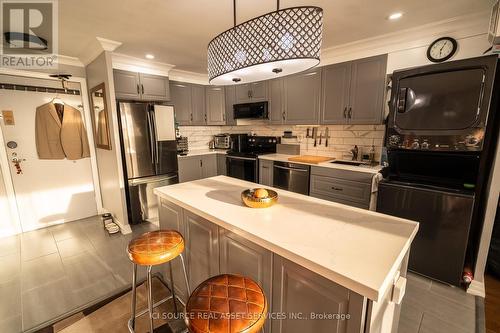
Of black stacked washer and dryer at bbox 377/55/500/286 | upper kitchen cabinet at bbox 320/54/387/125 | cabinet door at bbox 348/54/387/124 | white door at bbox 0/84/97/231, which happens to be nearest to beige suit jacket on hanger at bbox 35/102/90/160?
white door at bbox 0/84/97/231

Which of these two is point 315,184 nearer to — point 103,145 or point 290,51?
point 290,51

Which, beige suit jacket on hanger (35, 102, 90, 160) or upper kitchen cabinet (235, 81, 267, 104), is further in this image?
upper kitchen cabinet (235, 81, 267, 104)

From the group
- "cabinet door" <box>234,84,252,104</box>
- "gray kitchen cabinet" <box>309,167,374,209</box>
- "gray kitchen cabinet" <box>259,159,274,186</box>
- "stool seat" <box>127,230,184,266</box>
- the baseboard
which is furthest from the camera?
"cabinet door" <box>234,84,252,104</box>

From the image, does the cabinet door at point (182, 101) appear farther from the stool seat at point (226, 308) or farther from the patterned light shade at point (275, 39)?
the stool seat at point (226, 308)

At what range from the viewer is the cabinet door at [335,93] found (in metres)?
2.89

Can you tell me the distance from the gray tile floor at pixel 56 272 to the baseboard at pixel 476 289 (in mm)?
3076

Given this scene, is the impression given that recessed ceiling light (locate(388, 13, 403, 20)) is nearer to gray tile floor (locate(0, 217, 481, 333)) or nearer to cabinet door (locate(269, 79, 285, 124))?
cabinet door (locate(269, 79, 285, 124))

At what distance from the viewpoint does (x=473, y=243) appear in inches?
76.5

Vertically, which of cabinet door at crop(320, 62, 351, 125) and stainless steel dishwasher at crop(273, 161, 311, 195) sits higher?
cabinet door at crop(320, 62, 351, 125)

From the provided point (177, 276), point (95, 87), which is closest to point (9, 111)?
point (95, 87)

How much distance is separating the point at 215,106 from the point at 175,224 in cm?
307

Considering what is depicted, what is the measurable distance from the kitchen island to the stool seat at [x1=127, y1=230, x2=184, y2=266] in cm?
19

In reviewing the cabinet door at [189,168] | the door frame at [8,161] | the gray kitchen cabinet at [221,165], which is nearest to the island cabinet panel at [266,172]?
the gray kitchen cabinet at [221,165]

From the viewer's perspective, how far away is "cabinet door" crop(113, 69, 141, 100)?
309 cm
